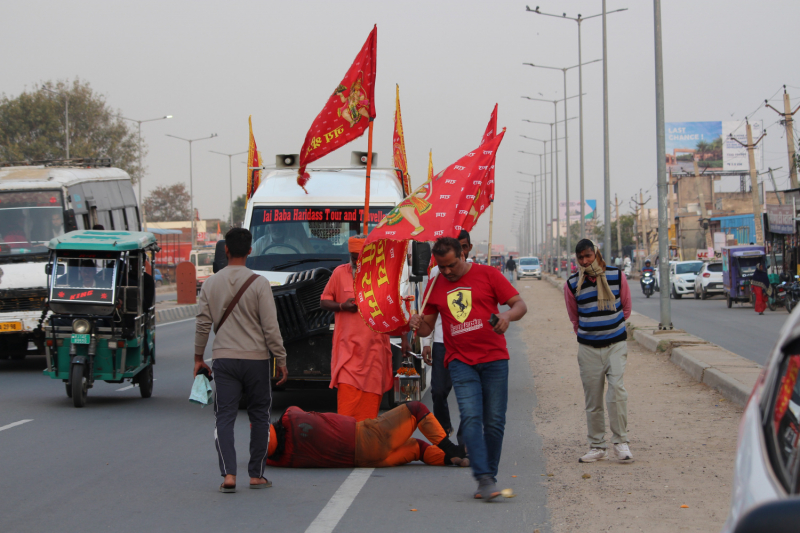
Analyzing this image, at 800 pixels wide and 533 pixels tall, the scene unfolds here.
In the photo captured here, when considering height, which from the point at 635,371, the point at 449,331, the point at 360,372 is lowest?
the point at 635,371

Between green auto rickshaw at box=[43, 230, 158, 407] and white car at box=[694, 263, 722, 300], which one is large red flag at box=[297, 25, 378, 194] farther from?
white car at box=[694, 263, 722, 300]

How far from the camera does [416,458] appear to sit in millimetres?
7191

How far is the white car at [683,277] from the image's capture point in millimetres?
38875

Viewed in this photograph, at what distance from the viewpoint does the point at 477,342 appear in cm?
592

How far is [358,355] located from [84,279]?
5.06 m

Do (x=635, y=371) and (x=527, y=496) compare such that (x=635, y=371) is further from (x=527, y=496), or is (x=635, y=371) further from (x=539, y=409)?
(x=527, y=496)

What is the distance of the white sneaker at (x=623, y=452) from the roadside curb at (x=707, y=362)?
281 centimetres

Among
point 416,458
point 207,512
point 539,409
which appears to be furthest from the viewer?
point 539,409

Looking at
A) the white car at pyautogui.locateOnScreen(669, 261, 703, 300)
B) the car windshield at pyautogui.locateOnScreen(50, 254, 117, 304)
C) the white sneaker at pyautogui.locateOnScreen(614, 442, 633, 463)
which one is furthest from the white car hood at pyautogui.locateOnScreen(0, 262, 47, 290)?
the white car at pyautogui.locateOnScreen(669, 261, 703, 300)

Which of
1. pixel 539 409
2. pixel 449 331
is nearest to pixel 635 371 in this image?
pixel 539 409

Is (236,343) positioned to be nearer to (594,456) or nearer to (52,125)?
(594,456)

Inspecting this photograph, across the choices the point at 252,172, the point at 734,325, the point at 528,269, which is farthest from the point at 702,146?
the point at 252,172

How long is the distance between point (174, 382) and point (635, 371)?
22.7 feet

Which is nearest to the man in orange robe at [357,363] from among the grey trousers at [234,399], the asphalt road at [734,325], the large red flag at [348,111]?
the grey trousers at [234,399]
